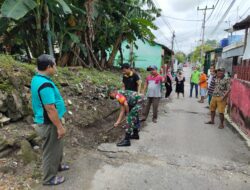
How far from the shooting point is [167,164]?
4.41m

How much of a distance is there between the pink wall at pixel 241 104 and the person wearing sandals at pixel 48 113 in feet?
16.1

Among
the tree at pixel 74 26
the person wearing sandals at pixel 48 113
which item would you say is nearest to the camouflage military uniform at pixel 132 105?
the person wearing sandals at pixel 48 113

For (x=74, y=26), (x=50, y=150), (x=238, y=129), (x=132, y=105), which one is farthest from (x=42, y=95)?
(x=74, y=26)

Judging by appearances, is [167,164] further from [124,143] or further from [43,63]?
[43,63]

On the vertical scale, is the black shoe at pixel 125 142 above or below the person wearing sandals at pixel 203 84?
below

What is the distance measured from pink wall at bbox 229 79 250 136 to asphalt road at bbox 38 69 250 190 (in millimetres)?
496

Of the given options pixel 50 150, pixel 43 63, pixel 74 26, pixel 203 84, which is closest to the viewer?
pixel 43 63

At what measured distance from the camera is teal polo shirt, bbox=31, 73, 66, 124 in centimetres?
313

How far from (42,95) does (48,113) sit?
235mm

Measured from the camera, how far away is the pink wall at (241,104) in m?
6.56

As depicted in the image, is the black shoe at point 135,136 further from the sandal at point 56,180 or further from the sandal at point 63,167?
→ the sandal at point 56,180

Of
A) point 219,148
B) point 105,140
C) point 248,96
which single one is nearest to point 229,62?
point 248,96

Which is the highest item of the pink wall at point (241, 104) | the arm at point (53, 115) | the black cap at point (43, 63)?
the black cap at point (43, 63)

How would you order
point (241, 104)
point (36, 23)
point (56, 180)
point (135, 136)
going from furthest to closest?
point (36, 23)
point (241, 104)
point (135, 136)
point (56, 180)
